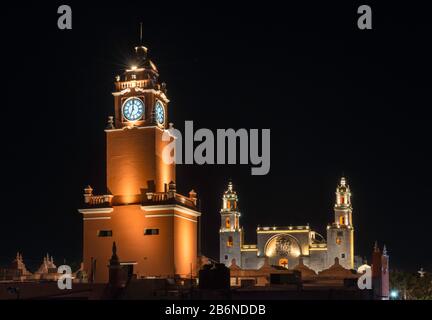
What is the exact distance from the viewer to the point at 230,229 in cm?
10425

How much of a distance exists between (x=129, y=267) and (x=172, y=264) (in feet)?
9.55

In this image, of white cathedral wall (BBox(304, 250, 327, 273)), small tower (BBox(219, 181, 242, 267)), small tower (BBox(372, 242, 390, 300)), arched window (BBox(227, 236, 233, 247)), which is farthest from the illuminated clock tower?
arched window (BBox(227, 236, 233, 247))

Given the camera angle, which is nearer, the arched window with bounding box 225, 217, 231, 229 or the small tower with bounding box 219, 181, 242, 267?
the small tower with bounding box 219, 181, 242, 267

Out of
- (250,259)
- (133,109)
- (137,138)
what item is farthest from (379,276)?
(250,259)

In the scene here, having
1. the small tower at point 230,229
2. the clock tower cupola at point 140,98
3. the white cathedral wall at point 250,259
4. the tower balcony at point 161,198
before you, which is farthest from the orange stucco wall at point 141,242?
the small tower at point 230,229

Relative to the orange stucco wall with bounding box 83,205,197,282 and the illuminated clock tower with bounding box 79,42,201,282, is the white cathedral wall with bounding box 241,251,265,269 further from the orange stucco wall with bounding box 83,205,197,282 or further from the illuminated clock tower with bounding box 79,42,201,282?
the orange stucco wall with bounding box 83,205,197,282

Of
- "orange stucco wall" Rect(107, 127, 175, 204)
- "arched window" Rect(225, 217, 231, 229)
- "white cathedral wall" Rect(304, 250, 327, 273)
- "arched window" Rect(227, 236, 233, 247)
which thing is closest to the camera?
"orange stucco wall" Rect(107, 127, 175, 204)

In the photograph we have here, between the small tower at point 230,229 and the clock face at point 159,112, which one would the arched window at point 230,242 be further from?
the clock face at point 159,112

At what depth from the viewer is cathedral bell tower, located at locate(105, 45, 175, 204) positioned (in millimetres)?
40250

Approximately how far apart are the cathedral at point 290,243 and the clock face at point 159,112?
5538cm

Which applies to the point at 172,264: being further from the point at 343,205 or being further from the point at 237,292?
the point at 343,205

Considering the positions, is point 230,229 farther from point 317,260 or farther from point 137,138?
point 137,138
